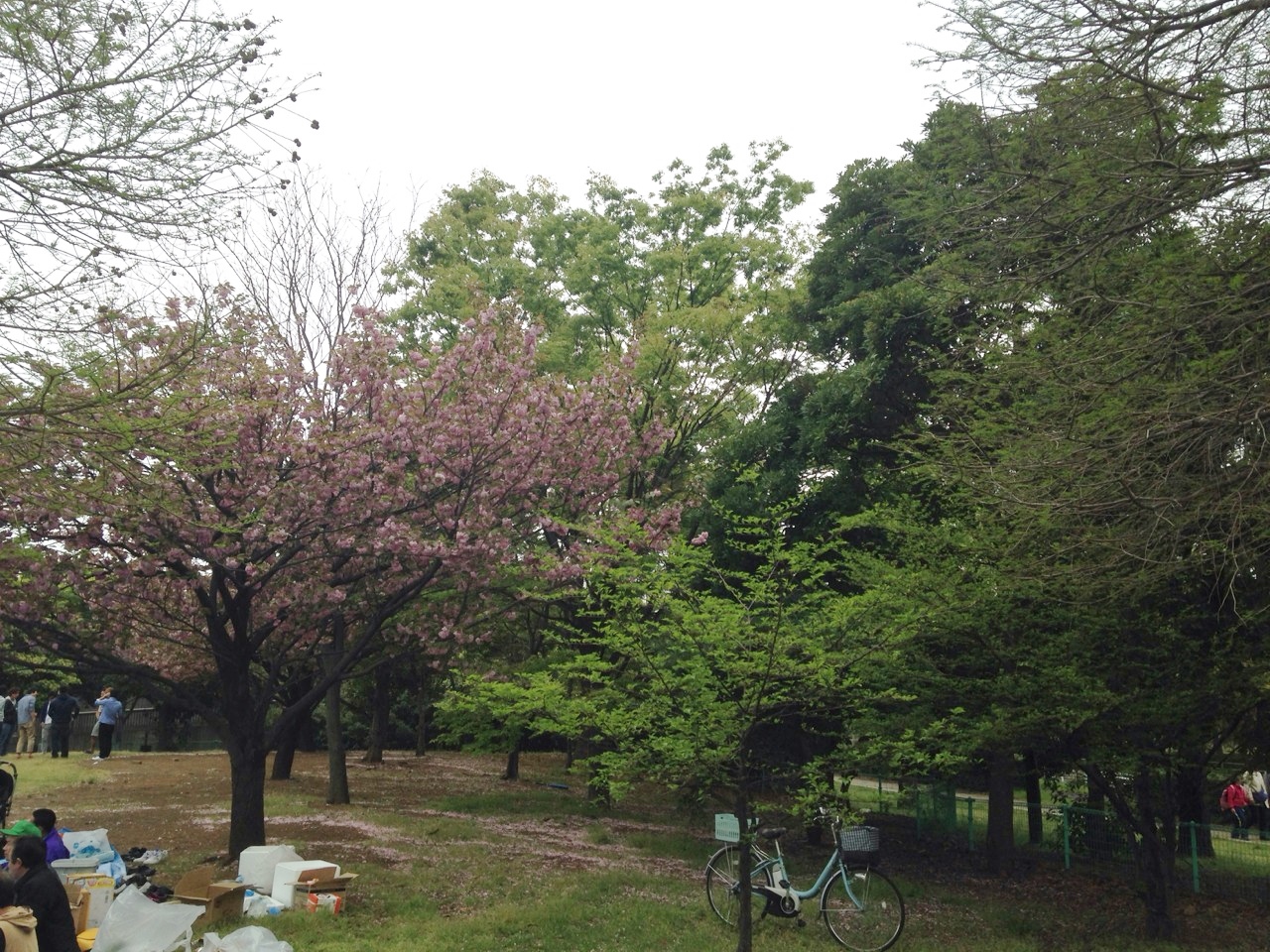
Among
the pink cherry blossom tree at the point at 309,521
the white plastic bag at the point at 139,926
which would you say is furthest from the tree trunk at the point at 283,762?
the white plastic bag at the point at 139,926

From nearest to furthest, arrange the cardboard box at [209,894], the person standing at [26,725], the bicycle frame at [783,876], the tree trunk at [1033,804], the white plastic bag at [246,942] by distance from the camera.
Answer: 1. the white plastic bag at [246,942]
2. the cardboard box at [209,894]
3. the bicycle frame at [783,876]
4. the tree trunk at [1033,804]
5. the person standing at [26,725]

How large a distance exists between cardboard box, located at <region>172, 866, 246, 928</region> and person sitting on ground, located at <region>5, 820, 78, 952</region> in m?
2.22

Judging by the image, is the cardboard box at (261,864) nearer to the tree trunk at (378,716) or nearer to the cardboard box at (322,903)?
the cardboard box at (322,903)

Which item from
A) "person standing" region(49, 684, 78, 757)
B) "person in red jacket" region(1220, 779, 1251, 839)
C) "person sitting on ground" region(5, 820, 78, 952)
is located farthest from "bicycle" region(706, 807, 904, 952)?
"person standing" region(49, 684, 78, 757)

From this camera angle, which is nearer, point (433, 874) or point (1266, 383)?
point (1266, 383)

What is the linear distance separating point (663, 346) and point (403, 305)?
6090 mm

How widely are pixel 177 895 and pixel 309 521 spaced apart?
148 inches

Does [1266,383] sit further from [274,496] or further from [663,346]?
[663,346]

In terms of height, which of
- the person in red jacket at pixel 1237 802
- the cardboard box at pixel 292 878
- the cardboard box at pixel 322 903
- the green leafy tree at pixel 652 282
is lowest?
the person in red jacket at pixel 1237 802

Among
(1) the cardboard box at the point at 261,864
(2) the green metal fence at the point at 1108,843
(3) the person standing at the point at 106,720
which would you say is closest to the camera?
(1) the cardboard box at the point at 261,864

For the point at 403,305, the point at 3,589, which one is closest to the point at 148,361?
the point at 3,589

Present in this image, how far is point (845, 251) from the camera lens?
16766 mm

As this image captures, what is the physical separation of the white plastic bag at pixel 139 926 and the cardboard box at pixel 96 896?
104cm

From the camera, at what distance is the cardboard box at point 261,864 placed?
9047 mm
